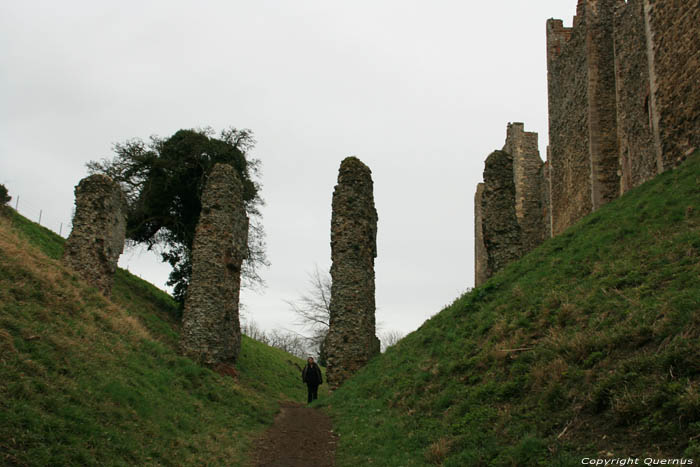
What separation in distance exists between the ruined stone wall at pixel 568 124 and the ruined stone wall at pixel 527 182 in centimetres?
574

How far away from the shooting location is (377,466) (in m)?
7.73

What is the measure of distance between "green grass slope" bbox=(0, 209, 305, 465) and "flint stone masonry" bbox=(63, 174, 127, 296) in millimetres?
2247

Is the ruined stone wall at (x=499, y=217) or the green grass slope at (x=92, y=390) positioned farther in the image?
the ruined stone wall at (x=499, y=217)

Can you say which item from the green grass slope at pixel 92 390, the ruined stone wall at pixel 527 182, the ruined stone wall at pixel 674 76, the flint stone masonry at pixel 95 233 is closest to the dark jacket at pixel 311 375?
the green grass slope at pixel 92 390

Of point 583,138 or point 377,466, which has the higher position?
point 583,138

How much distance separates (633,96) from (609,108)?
333 cm

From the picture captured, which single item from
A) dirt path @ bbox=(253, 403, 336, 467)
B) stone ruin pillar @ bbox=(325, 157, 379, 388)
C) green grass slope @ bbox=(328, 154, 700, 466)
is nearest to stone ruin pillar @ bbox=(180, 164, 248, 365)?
stone ruin pillar @ bbox=(325, 157, 379, 388)

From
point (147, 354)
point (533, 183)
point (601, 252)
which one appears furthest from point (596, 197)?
point (147, 354)

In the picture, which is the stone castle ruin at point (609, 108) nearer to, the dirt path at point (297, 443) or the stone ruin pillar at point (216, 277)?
the dirt path at point (297, 443)

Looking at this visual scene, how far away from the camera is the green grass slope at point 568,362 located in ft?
17.0

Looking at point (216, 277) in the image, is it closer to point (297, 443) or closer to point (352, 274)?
point (352, 274)

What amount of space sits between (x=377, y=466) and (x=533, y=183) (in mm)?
26926

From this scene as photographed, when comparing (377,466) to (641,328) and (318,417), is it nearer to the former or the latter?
(641,328)

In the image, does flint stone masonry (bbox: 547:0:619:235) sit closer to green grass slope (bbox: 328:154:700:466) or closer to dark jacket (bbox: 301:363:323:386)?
green grass slope (bbox: 328:154:700:466)
